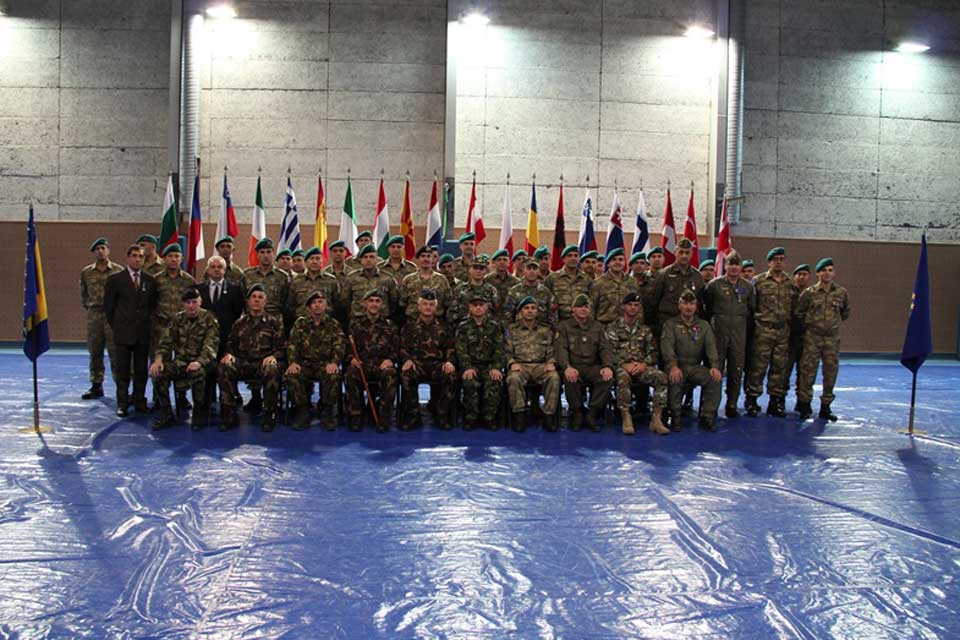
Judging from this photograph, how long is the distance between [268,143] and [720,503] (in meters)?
11.0

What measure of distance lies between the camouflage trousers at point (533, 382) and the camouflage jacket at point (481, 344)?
0.24 m

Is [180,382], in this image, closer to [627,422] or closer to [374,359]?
[374,359]

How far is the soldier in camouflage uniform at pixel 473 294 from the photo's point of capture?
25.3 ft

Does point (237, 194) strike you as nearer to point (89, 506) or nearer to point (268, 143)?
point (268, 143)

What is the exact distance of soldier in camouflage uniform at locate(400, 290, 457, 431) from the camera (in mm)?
7172

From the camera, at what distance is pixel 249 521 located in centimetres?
448

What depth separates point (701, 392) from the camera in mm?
7395

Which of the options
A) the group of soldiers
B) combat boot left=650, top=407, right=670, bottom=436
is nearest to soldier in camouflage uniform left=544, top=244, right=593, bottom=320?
the group of soldiers

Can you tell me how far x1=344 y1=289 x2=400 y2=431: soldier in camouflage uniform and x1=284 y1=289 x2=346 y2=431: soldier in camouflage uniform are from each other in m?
0.15

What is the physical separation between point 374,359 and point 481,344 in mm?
1034

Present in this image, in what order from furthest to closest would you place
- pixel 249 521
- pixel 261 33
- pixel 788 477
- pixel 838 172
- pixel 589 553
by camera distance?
pixel 838 172 < pixel 261 33 < pixel 788 477 < pixel 249 521 < pixel 589 553

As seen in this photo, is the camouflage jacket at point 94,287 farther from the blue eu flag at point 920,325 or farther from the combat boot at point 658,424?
the blue eu flag at point 920,325

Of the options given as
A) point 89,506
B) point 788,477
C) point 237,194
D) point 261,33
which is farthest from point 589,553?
point 261,33

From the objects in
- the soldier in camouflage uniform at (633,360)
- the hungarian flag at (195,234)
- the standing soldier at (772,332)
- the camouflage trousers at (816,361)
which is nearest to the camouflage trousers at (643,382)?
the soldier in camouflage uniform at (633,360)
